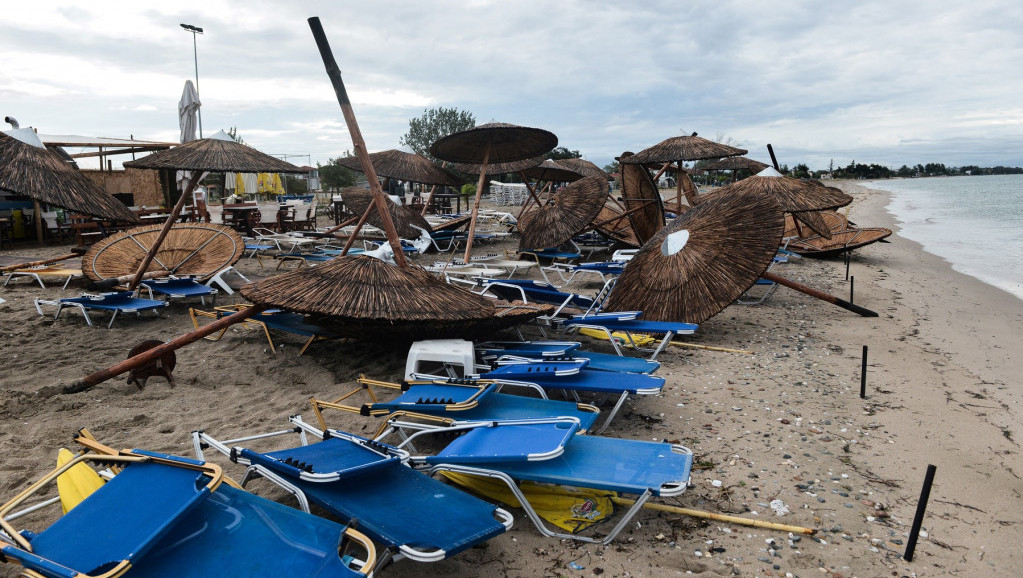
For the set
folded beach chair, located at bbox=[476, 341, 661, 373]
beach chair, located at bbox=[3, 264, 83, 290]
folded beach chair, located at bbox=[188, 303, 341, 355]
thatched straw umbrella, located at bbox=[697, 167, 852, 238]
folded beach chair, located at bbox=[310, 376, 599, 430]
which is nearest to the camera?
folded beach chair, located at bbox=[310, 376, 599, 430]

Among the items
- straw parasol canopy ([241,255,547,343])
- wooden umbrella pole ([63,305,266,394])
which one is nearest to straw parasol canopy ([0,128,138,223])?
wooden umbrella pole ([63,305,266,394])

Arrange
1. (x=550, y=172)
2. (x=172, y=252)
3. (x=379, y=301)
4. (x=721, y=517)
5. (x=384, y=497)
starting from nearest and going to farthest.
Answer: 1. (x=384, y=497)
2. (x=721, y=517)
3. (x=379, y=301)
4. (x=172, y=252)
5. (x=550, y=172)

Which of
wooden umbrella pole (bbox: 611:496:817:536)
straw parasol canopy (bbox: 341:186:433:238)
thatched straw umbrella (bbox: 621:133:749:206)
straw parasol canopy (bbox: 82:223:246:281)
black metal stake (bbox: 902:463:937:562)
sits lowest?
wooden umbrella pole (bbox: 611:496:817:536)

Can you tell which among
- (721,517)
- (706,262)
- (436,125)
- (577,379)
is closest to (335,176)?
(436,125)

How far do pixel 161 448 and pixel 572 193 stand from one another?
8501mm

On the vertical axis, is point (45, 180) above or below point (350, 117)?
below

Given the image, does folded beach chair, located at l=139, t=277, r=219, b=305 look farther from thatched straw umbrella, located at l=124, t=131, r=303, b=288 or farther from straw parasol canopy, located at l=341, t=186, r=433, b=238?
straw parasol canopy, located at l=341, t=186, r=433, b=238

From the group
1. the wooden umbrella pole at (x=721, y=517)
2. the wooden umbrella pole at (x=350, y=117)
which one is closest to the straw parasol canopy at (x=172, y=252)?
the wooden umbrella pole at (x=350, y=117)

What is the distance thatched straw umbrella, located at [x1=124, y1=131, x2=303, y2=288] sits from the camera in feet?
20.4

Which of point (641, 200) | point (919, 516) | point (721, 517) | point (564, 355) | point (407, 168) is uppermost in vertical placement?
point (407, 168)

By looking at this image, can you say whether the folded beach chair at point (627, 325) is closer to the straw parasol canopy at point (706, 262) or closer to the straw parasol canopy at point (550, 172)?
the straw parasol canopy at point (706, 262)

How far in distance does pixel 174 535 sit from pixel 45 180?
156 inches

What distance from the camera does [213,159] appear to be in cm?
634

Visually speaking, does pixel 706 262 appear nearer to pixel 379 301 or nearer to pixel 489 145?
pixel 379 301
